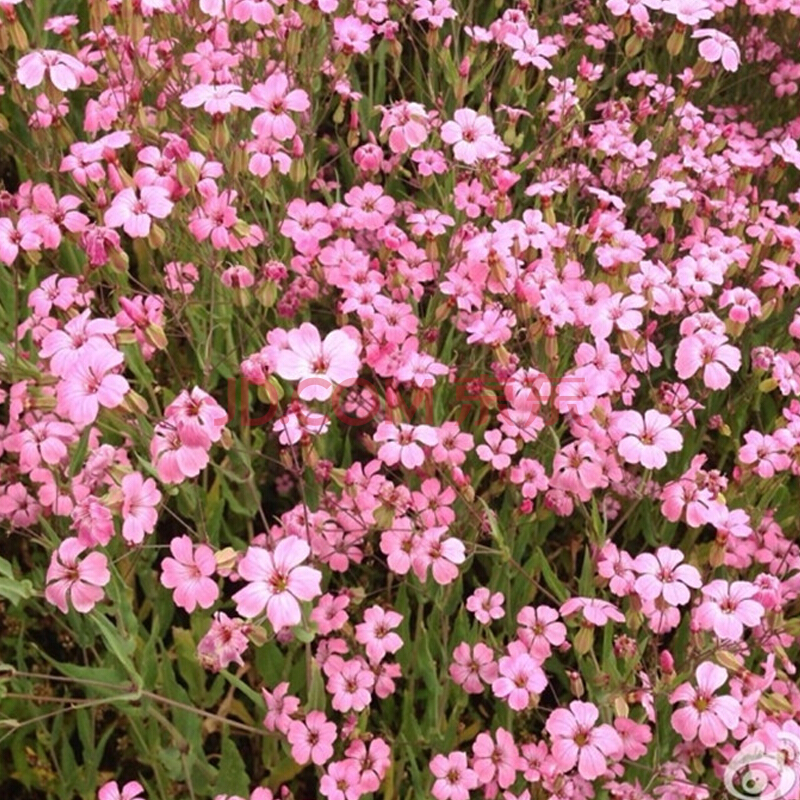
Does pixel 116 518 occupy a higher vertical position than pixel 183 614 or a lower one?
higher

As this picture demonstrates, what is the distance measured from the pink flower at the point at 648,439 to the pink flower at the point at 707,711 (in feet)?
0.78

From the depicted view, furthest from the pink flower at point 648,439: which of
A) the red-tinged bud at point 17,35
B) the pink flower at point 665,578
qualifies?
the red-tinged bud at point 17,35

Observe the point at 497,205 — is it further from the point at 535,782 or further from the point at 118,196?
the point at 535,782

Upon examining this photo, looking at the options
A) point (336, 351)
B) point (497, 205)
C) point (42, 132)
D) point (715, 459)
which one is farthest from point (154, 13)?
point (715, 459)

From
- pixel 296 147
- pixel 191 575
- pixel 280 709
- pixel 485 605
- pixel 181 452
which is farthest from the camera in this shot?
pixel 296 147

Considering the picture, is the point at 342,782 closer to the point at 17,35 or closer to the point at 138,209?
the point at 138,209

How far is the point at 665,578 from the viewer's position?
1.10 metres

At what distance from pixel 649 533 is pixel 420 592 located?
391 millimetres

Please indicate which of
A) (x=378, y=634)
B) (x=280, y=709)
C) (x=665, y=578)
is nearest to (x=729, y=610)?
(x=665, y=578)

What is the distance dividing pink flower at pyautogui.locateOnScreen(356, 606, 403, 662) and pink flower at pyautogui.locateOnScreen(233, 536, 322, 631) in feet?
0.88

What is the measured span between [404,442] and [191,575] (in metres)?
0.28

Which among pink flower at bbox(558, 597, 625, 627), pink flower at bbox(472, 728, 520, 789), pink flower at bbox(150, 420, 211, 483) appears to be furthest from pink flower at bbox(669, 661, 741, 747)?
pink flower at bbox(150, 420, 211, 483)

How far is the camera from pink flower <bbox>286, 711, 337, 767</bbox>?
3.54 ft

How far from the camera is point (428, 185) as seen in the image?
1.59 m
